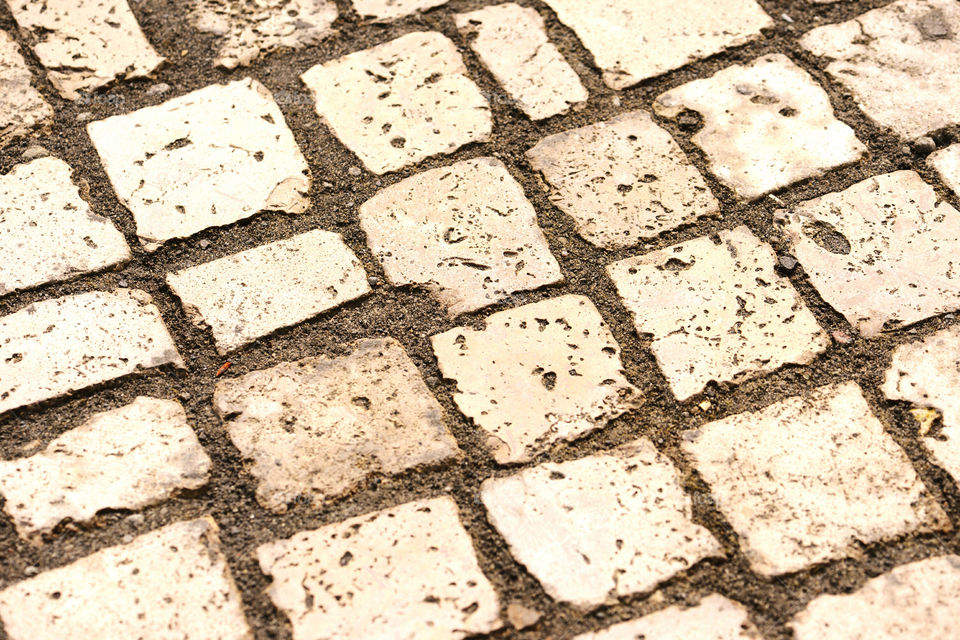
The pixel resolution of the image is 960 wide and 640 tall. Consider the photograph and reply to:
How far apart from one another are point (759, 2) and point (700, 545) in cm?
164

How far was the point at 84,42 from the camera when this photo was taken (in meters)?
2.77

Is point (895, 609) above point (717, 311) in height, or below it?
below

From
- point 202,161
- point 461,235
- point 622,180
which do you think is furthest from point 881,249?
point 202,161

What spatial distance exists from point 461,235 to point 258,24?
93cm

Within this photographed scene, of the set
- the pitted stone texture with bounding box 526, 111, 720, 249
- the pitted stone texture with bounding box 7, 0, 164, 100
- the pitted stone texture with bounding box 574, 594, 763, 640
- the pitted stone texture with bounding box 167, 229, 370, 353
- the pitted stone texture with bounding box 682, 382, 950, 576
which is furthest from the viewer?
the pitted stone texture with bounding box 7, 0, 164, 100

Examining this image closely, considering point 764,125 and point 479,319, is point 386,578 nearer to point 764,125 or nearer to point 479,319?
point 479,319

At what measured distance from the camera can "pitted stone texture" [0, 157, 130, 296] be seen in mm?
2348

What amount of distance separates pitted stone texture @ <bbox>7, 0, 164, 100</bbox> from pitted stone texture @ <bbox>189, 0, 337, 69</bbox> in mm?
174

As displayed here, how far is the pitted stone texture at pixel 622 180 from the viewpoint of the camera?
2.42 meters

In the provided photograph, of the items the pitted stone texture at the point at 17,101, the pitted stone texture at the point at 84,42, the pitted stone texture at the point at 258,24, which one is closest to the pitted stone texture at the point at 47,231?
the pitted stone texture at the point at 17,101

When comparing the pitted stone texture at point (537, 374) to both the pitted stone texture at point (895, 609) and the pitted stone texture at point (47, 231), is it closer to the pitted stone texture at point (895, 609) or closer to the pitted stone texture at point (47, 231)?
the pitted stone texture at point (895, 609)

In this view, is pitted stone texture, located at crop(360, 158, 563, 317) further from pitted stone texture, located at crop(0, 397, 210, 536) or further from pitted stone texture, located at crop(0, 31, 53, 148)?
pitted stone texture, located at crop(0, 31, 53, 148)

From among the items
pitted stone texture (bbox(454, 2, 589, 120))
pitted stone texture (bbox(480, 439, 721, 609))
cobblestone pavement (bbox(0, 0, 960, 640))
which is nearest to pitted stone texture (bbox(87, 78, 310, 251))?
cobblestone pavement (bbox(0, 0, 960, 640))

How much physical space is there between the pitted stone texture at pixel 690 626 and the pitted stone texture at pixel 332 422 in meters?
0.47
